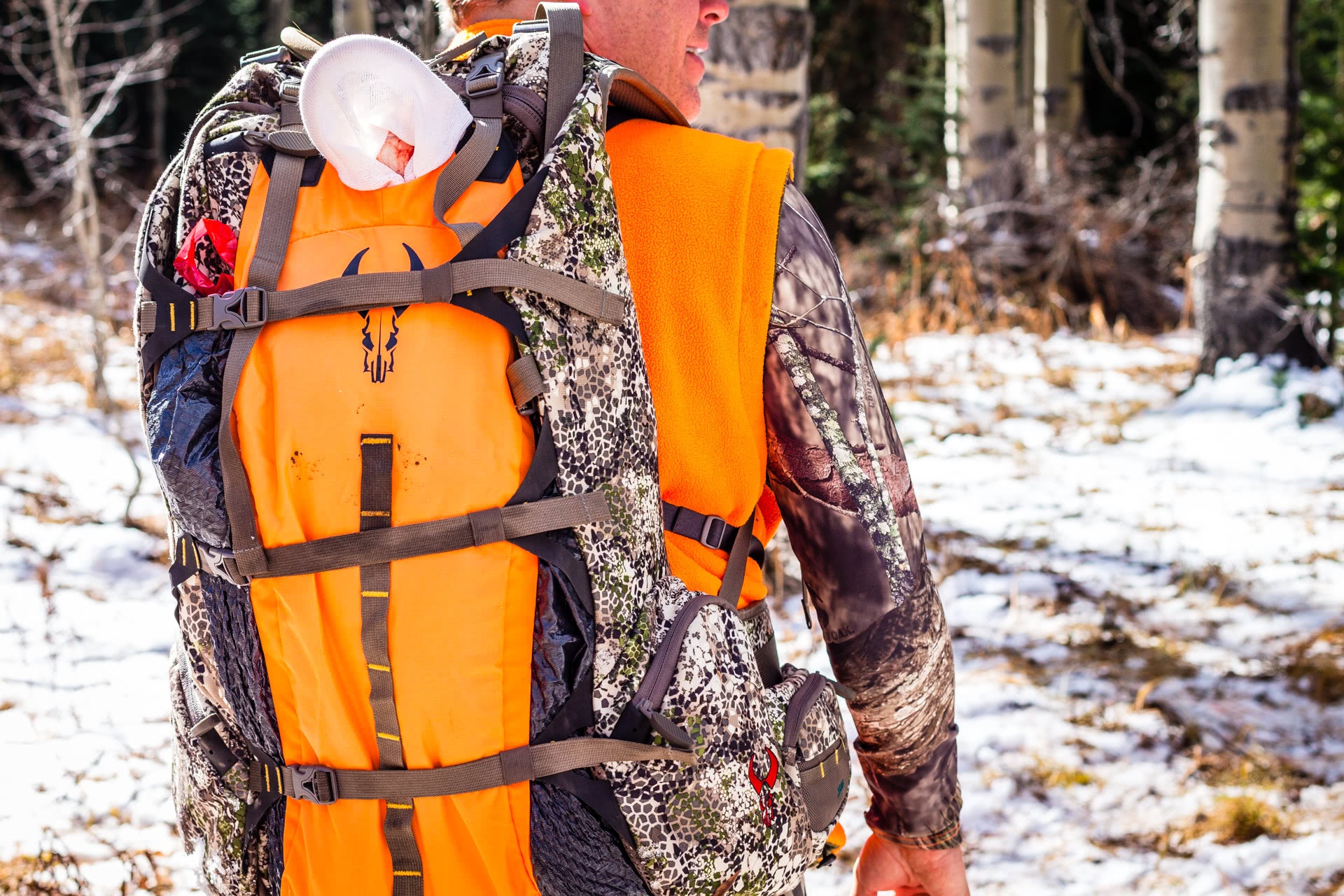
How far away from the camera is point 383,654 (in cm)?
103

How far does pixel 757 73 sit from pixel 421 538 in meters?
2.55

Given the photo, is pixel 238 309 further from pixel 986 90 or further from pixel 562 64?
pixel 986 90

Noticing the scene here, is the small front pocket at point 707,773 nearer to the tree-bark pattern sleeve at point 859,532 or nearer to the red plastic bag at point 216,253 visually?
the tree-bark pattern sleeve at point 859,532

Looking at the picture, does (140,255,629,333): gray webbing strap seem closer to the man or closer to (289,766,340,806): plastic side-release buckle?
the man

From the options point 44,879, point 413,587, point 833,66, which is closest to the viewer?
point 413,587

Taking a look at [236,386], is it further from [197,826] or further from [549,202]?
[197,826]

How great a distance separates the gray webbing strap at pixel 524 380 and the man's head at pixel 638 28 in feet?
1.68

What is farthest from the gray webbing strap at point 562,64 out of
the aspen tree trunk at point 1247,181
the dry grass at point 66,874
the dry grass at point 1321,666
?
the aspen tree trunk at point 1247,181

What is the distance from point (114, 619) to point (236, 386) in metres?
3.69

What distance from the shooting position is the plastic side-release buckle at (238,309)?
3.43 ft

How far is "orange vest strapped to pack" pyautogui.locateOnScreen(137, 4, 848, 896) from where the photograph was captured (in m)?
1.03

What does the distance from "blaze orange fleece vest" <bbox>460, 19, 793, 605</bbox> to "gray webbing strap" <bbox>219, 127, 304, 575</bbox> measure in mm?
373

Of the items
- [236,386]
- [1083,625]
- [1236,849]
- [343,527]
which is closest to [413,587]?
[343,527]

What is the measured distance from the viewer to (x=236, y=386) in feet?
3.48
